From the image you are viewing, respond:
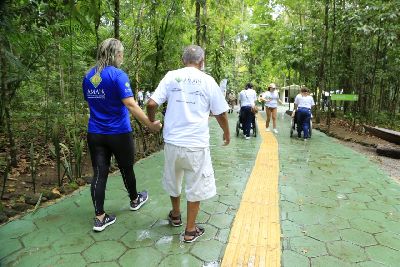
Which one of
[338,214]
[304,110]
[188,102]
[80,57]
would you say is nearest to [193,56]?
[188,102]

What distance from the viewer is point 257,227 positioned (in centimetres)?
368

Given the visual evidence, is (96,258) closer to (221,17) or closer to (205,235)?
(205,235)

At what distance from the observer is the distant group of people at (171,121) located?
10.3 ft

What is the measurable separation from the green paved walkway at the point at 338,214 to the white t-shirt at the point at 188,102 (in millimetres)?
1406

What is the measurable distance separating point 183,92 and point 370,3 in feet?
30.1

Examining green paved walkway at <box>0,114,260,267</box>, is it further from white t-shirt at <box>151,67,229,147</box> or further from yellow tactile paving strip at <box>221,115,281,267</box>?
white t-shirt at <box>151,67,229,147</box>

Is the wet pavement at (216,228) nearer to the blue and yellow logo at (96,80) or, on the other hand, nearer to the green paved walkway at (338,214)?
the green paved walkway at (338,214)

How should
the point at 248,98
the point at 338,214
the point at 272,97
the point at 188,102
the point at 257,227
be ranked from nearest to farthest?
the point at 188,102
the point at 257,227
the point at 338,214
the point at 248,98
the point at 272,97

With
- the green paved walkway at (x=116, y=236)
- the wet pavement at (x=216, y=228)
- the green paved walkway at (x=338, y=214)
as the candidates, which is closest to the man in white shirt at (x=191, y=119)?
the green paved walkway at (x=116, y=236)

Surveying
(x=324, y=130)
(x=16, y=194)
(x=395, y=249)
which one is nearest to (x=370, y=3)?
(x=324, y=130)

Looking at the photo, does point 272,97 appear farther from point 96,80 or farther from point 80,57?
point 96,80

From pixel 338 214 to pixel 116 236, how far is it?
2623 mm

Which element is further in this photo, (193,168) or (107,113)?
(107,113)

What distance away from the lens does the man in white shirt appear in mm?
3141
